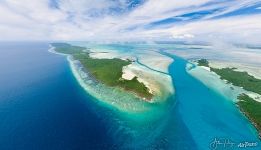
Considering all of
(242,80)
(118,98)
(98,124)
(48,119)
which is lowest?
(242,80)

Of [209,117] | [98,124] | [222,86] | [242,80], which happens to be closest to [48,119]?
[98,124]

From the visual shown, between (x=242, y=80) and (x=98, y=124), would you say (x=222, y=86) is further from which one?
(x=98, y=124)

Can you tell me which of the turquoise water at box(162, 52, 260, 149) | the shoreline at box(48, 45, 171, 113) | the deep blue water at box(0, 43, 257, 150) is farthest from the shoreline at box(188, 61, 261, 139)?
the shoreline at box(48, 45, 171, 113)

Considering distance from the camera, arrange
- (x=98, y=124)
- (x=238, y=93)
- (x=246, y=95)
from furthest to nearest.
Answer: (x=238, y=93) → (x=246, y=95) → (x=98, y=124)

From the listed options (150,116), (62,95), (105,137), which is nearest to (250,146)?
(150,116)

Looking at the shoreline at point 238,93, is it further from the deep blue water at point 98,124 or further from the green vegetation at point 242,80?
the green vegetation at point 242,80

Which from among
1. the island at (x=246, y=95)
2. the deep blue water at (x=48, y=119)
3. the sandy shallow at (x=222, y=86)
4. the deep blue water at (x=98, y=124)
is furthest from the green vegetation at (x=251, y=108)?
the deep blue water at (x=48, y=119)
